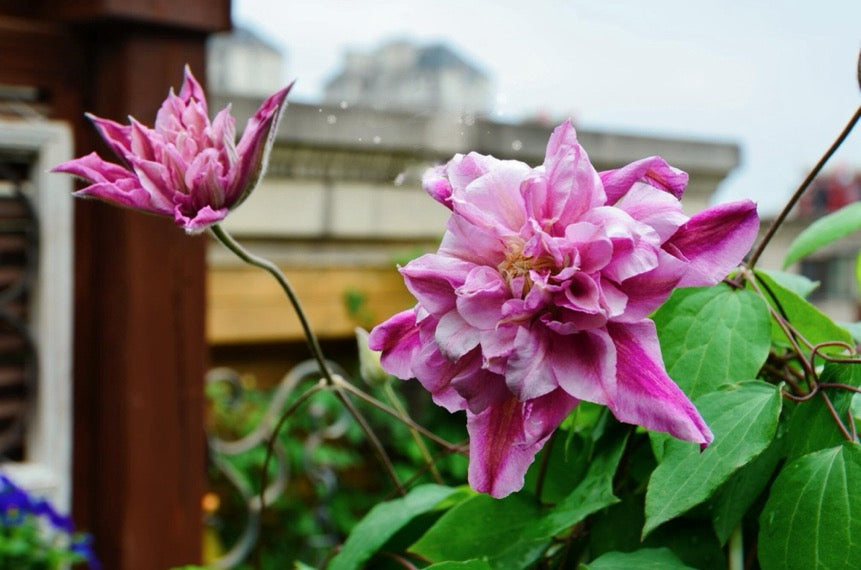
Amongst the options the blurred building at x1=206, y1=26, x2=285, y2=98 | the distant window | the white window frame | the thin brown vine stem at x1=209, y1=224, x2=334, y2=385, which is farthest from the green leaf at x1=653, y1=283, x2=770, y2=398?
the distant window

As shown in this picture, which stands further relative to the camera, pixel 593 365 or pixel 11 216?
pixel 11 216

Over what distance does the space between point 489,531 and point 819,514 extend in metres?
0.13

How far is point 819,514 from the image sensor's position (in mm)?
299

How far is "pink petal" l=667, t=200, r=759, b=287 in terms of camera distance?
0.28 meters

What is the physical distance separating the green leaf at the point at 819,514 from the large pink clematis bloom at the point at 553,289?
0.22 feet

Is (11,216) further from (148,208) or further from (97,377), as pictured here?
(148,208)

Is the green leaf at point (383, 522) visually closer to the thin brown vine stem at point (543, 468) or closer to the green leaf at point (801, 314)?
the thin brown vine stem at point (543, 468)

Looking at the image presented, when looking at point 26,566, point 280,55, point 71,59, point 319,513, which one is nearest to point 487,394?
point 26,566

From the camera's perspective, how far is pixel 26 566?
4.64 feet

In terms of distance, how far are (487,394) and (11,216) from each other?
145cm

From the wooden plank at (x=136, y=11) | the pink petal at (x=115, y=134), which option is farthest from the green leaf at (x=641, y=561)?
the wooden plank at (x=136, y=11)

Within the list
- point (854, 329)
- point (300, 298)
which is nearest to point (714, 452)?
point (854, 329)

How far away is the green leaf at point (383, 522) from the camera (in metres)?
0.42

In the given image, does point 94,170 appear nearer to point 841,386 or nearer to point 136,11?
point 841,386
